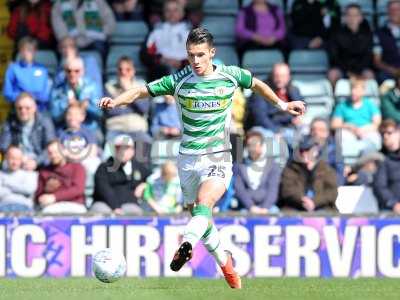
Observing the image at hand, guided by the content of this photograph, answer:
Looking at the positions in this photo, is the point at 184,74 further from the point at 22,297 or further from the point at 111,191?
the point at 111,191

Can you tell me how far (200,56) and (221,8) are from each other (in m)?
7.42

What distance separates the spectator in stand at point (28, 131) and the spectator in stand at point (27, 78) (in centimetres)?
56

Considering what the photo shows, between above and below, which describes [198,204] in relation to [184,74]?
below

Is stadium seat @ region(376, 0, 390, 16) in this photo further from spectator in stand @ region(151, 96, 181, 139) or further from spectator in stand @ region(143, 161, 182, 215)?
spectator in stand @ region(143, 161, 182, 215)

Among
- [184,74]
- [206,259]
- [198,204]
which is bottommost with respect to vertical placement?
[206,259]

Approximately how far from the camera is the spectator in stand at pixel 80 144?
1541 centimetres

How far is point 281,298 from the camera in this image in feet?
34.0

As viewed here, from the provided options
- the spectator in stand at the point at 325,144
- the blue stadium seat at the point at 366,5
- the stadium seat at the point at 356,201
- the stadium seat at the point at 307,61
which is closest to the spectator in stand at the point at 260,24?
the stadium seat at the point at 307,61

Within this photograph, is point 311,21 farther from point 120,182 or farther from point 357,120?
point 120,182

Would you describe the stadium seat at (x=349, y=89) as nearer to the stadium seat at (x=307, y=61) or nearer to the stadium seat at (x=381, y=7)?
the stadium seat at (x=307, y=61)

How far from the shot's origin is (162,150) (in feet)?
52.0

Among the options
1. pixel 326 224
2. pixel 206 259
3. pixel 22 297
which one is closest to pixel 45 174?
pixel 206 259

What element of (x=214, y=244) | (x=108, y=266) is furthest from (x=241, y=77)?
(x=108, y=266)

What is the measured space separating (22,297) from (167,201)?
474 centimetres
